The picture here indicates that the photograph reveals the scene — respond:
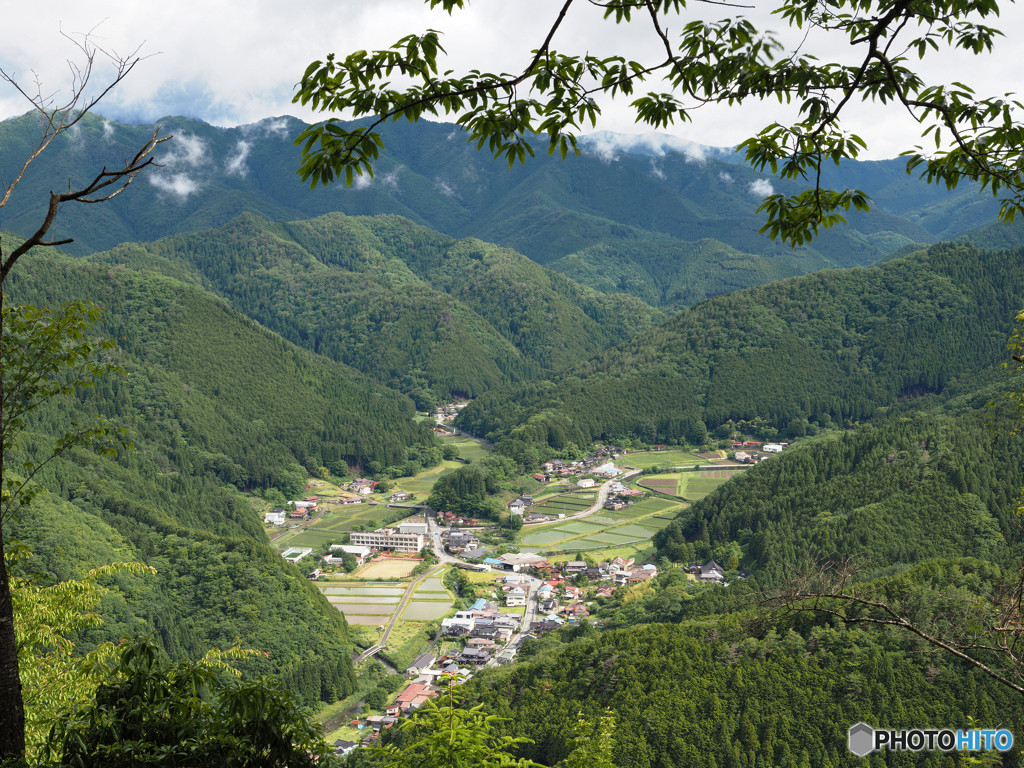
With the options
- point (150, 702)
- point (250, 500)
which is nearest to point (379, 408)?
point (250, 500)

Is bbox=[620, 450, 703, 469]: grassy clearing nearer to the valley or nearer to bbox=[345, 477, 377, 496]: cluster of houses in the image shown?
the valley

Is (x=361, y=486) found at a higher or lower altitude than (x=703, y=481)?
higher

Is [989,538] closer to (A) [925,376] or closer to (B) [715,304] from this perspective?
(A) [925,376]

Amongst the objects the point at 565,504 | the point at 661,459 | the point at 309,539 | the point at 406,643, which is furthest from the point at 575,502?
the point at 406,643

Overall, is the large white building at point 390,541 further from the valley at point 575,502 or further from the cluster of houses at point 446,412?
the cluster of houses at point 446,412

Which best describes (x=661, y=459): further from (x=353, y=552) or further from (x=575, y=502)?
(x=353, y=552)

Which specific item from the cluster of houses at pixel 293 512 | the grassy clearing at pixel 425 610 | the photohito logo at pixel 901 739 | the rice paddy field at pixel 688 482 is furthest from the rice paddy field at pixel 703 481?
the photohito logo at pixel 901 739

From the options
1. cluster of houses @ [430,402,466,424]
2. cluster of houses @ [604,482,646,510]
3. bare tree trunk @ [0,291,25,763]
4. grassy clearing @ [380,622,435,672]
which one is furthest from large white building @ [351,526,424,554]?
cluster of houses @ [430,402,466,424]
